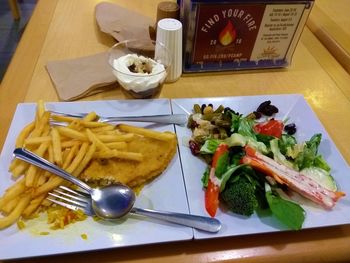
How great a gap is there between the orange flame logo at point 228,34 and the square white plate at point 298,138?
21 centimetres

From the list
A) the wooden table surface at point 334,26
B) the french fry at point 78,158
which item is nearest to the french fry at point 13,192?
the french fry at point 78,158

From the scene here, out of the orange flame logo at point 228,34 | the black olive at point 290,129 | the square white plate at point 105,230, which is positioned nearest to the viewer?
the square white plate at point 105,230

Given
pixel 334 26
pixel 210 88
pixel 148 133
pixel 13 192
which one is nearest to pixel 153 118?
pixel 148 133

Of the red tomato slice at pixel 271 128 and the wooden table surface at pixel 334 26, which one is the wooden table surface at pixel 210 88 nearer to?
the wooden table surface at pixel 334 26

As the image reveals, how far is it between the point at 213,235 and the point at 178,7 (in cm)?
78

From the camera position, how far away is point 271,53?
116 cm

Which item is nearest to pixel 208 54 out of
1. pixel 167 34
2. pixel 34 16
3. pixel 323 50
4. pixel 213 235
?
pixel 167 34

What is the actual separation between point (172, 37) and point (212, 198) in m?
0.55

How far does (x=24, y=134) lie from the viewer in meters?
0.81

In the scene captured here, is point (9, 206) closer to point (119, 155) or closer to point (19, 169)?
point (19, 169)

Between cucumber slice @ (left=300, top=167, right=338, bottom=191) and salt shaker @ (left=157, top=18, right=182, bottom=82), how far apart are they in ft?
1.78

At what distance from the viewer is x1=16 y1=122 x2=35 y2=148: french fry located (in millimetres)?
783

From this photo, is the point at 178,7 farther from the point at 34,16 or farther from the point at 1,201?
the point at 1,201

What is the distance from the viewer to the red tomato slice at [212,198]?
715 millimetres
